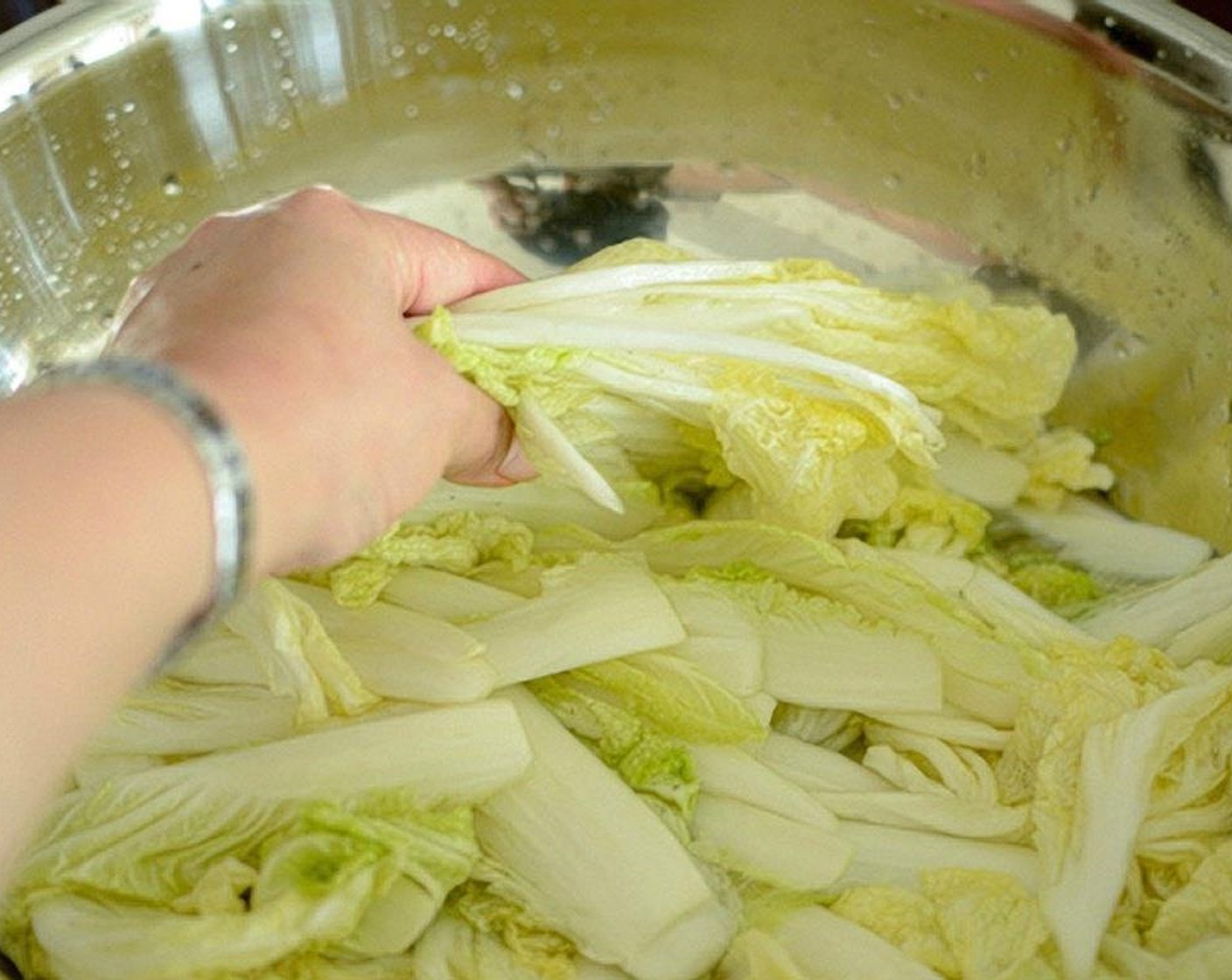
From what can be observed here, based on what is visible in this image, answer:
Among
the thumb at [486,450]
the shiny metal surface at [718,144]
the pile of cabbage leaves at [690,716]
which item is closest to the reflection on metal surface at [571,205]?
the shiny metal surface at [718,144]

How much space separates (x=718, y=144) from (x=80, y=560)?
1.04 meters

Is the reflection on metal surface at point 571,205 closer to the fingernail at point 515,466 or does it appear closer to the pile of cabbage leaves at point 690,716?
the pile of cabbage leaves at point 690,716

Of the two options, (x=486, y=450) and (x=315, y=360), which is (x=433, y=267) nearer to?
(x=486, y=450)

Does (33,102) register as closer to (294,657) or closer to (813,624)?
(294,657)

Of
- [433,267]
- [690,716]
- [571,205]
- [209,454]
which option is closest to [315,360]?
[209,454]

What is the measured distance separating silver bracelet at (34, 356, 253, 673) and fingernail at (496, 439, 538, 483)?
467mm

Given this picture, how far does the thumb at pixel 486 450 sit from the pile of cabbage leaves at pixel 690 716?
0.8 inches

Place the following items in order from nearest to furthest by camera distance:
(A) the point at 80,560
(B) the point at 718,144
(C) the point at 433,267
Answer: (A) the point at 80,560
(C) the point at 433,267
(B) the point at 718,144

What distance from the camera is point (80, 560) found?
63cm

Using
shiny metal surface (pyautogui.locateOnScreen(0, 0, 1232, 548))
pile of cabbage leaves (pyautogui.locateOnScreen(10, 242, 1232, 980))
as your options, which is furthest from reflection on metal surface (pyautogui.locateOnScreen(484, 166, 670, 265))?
pile of cabbage leaves (pyautogui.locateOnScreen(10, 242, 1232, 980))

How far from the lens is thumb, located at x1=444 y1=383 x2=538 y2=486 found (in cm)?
107

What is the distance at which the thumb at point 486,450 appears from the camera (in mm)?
1070

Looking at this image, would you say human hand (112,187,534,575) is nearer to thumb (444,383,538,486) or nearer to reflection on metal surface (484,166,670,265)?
thumb (444,383,538,486)

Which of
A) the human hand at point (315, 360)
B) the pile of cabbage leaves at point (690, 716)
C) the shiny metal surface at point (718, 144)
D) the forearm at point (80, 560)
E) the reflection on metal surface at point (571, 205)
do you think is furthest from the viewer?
the reflection on metal surface at point (571, 205)
